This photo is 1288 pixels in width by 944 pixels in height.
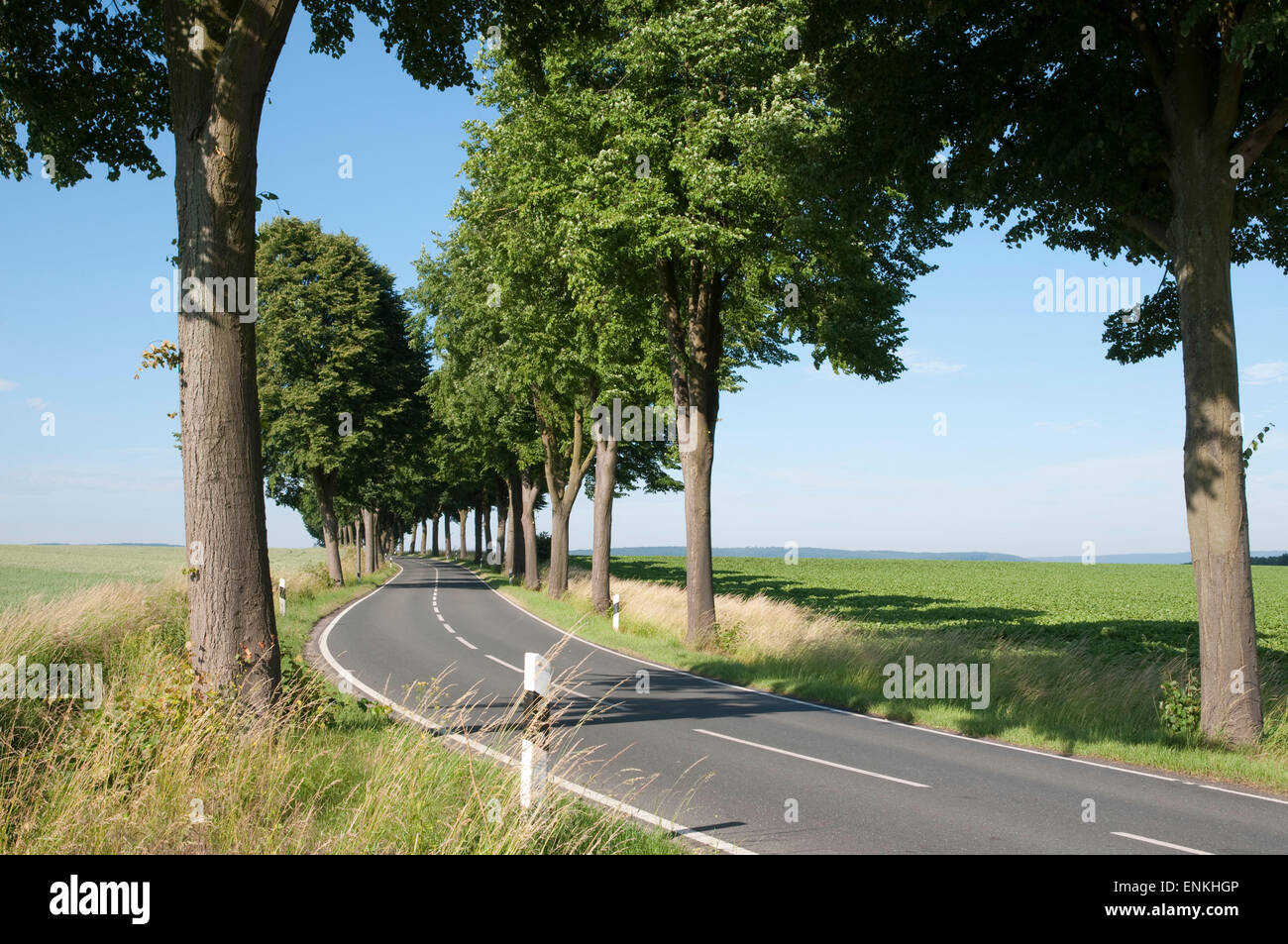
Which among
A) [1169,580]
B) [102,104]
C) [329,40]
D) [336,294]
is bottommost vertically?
[1169,580]

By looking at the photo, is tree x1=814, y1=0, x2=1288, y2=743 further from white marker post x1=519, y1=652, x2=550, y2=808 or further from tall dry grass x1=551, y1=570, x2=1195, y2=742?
white marker post x1=519, y1=652, x2=550, y2=808

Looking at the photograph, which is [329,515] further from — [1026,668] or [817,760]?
[817,760]

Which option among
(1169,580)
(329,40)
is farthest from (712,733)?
(1169,580)

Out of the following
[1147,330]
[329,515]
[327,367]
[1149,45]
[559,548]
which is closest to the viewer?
[1149,45]

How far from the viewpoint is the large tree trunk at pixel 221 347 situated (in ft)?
22.5

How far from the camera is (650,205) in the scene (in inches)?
654

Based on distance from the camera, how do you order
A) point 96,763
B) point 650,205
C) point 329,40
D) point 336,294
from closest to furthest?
1. point 96,763
2. point 329,40
3. point 650,205
4. point 336,294

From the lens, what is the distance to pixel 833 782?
8195mm

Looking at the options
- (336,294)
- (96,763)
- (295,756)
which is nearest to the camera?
(96,763)

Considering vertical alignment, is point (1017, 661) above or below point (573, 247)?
below

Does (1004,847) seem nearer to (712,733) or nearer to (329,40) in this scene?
(712,733)

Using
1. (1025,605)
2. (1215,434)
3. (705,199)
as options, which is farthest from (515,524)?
(1215,434)

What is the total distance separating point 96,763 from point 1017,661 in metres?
14.0

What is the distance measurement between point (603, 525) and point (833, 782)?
17.8m
